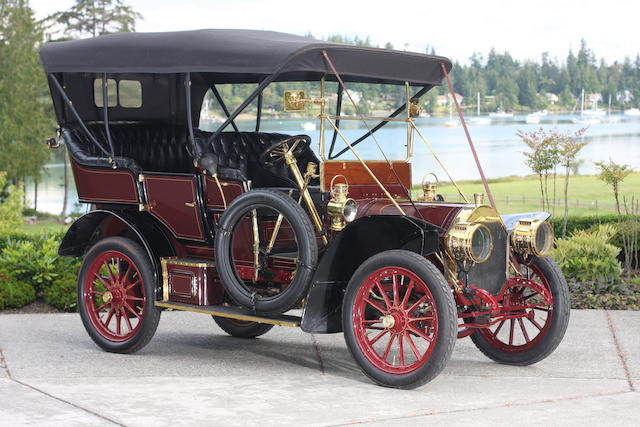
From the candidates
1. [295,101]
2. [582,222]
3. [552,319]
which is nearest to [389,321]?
[552,319]

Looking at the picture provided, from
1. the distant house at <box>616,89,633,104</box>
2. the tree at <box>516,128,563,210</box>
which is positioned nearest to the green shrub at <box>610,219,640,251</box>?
the tree at <box>516,128,563,210</box>

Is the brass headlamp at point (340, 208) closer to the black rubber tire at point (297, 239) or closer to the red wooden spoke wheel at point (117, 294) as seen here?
the black rubber tire at point (297, 239)

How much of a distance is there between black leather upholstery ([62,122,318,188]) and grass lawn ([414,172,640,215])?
1668 centimetres

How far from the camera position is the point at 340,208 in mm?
6148

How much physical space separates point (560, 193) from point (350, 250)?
101 feet

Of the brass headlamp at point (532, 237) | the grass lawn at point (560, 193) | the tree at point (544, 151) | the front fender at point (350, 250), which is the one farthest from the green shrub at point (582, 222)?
the grass lawn at point (560, 193)

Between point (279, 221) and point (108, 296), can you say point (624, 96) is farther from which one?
point (279, 221)

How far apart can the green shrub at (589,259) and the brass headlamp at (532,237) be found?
14.4 ft

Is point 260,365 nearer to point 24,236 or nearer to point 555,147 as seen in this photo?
point 24,236

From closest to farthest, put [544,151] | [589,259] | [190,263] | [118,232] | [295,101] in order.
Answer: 1. [295,101]
2. [190,263]
3. [118,232]
4. [589,259]
5. [544,151]

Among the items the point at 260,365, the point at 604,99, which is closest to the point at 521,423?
the point at 260,365

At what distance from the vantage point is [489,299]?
19.7 feet

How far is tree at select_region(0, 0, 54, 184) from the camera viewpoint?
40.2 meters

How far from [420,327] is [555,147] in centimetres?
1013
